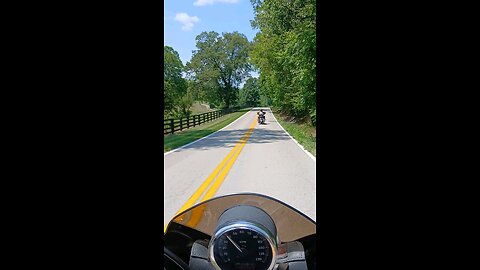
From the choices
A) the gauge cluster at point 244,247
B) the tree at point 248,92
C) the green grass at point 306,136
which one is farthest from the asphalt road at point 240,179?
the gauge cluster at point 244,247

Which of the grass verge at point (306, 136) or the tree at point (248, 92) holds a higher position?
the tree at point (248, 92)

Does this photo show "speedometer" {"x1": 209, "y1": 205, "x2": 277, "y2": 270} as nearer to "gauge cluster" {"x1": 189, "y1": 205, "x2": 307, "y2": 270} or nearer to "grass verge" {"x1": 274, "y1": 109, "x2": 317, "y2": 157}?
"gauge cluster" {"x1": 189, "y1": 205, "x2": 307, "y2": 270}

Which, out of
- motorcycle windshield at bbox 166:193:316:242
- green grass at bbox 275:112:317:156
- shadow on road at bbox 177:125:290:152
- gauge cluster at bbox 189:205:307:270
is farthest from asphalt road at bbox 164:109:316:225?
shadow on road at bbox 177:125:290:152

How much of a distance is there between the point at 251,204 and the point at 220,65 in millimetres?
1967

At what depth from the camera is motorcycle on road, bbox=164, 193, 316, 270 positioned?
120 cm

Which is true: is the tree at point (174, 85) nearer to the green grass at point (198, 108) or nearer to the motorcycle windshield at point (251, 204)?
the motorcycle windshield at point (251, 204)

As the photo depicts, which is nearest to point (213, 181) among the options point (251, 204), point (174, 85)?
point (174, 85)

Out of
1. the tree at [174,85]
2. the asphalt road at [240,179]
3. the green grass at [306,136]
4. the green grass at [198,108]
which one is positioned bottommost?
the asphalt road at [240,179]

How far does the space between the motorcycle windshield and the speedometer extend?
0.50ft

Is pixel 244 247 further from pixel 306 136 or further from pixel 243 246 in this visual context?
pixel 306 136

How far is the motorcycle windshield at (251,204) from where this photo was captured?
136 centimetres

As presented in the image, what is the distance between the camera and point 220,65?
315 centimetres
